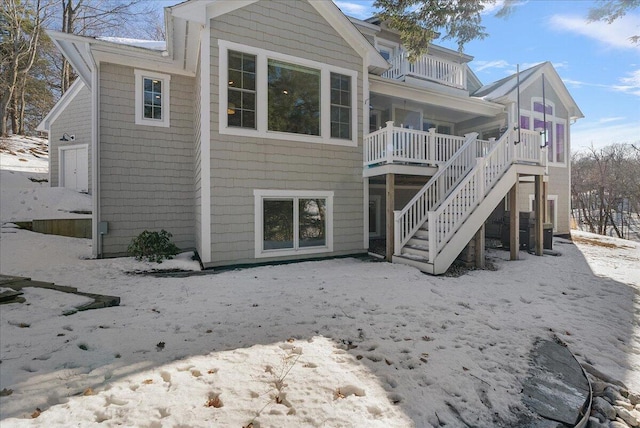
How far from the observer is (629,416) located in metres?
2.65

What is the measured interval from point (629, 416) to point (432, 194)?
5.94 meters

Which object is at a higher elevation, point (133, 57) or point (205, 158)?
point (133, 57)

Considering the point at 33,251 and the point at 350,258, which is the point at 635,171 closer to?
the point at 350,258

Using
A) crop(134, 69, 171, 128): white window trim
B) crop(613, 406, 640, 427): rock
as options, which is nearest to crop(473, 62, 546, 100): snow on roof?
crop(134, 69, 171, 128): white window trim

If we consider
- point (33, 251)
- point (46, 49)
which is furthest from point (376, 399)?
point (46, 49)

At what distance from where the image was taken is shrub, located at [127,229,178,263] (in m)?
7.27

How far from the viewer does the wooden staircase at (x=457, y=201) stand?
674cm

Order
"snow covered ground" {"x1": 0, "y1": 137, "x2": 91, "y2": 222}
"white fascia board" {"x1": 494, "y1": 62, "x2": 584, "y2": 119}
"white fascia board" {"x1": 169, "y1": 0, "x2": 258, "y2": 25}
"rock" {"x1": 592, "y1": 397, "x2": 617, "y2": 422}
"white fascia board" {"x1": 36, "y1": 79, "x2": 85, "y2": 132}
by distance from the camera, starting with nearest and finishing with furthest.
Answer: "rock" {"x1": 592, "y1": 397, "x2": 617, "y2": 422}
"white fascia board" {"x1": 169, "y1": 0, "x2": 258, "y2": 25}
"snow covered ground" {"x1": 0, "y1": 137, "x2": 91, "y2": 222}
"white fascia board" {"x1": 36, "y1": 79, "x2": 85, "y2": 132}
"white fascia board" {"x1": 494, "y1": 62, "x2": 584, "y2": 119}

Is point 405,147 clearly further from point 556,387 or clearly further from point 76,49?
point 76,49

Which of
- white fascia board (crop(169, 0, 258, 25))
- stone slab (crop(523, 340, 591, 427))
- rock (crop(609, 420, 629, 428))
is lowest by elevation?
rock (crop(609, 420, 629, 428))

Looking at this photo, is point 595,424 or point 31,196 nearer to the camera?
point 595,424

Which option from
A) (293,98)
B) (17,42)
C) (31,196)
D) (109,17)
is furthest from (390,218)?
(17,42)

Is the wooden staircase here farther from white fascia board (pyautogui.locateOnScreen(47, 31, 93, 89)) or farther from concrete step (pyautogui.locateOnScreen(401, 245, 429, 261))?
white fascia board (pyautogui.locateOnScreen(47, 31, 93, 89))

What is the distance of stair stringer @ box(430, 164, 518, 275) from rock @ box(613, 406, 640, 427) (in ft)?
12.5
